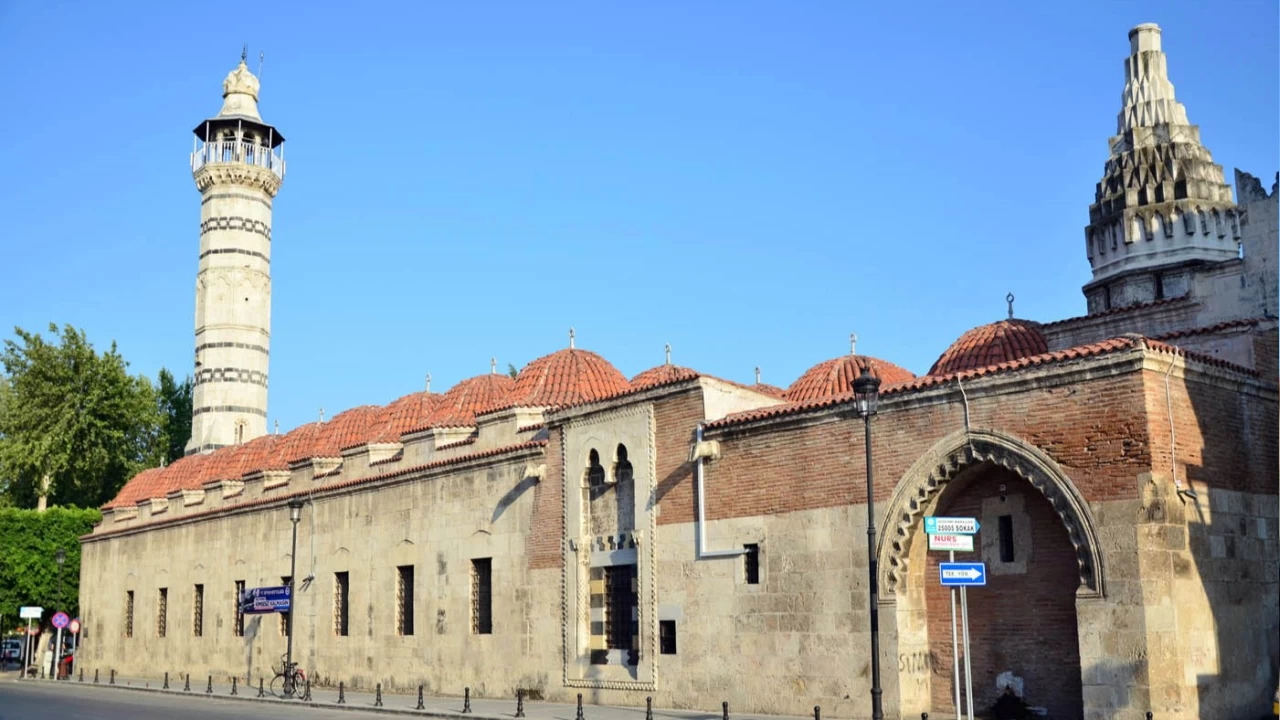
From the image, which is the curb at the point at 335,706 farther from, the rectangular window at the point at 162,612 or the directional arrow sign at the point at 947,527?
the directional arrow sign at the point at 947,527

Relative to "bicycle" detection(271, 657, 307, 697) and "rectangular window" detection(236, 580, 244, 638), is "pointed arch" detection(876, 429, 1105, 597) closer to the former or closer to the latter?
"bicycle" detection(271, 657, 307, 697)

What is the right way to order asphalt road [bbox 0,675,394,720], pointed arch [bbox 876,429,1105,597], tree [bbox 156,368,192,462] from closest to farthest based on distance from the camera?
pointed arch [bbox 876,429,1105,597] < asphalt road [bbox 0,675,394,720] < tree [bbox 156,368,192,462]

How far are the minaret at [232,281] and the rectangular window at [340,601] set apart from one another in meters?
20.5

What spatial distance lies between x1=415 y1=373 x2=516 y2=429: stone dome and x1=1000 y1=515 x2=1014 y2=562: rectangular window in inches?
645

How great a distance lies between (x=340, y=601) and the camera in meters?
31.6

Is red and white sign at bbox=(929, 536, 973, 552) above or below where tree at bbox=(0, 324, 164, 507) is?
below

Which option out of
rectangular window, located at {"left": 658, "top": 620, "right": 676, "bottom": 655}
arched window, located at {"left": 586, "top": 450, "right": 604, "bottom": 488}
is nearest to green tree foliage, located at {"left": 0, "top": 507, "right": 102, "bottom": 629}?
arched window, located at {"left": 586, "top": 450, "right": 604, "bottom": 488}

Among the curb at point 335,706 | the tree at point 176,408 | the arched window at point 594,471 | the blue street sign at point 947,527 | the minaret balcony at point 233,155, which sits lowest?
the curb at point 335,706

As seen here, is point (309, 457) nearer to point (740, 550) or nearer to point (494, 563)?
point (494, 563)

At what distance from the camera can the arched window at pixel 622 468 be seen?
74.8 feet

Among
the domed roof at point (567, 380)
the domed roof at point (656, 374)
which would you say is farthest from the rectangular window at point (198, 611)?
the domed roof at point (656, 374)

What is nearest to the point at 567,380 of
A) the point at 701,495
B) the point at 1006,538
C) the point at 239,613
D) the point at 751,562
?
the point at 701,495

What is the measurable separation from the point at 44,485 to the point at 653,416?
142 feet

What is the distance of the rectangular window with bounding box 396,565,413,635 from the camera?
28.9m
